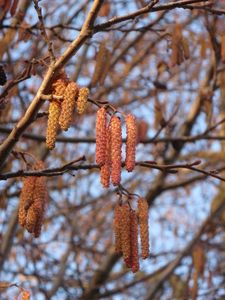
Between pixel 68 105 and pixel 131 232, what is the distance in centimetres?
53

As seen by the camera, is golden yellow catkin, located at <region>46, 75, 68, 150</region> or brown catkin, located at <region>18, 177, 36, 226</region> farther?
brown catkin, located at <region>18, 177, 36, 226</region>

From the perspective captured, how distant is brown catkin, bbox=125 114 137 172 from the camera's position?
2057 millimetres

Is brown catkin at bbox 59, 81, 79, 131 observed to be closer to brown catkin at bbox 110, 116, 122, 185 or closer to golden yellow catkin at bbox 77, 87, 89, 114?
golden yellow catkin at bbox 77, 87, 89, 114

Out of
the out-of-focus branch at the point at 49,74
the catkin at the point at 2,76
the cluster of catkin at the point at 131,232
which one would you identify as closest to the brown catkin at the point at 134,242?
the cluster of catkin at the point at 131,232

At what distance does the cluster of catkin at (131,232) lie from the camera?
2.20 m

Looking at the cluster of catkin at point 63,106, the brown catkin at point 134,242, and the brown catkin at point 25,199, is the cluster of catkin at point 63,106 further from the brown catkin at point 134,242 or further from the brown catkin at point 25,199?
the brown catkin at point 134,242

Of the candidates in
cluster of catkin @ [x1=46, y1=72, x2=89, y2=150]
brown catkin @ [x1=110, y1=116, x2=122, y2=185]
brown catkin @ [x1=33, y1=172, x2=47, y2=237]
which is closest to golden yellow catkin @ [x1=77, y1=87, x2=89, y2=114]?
cluster of catkin @ [x1=46, y1=72, x2=89, y2=150]

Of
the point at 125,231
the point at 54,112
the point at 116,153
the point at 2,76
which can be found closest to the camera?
the point at 116,153

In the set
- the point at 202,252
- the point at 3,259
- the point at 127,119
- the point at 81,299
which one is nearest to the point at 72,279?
the point at 81,299

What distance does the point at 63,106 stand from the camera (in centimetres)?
208

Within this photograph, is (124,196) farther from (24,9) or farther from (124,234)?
(24,9)

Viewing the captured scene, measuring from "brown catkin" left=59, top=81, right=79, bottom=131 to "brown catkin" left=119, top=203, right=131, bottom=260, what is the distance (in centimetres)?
44

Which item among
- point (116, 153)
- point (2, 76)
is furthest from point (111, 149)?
point (2, 76)

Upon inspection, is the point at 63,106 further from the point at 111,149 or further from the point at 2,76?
the point at 2,76
